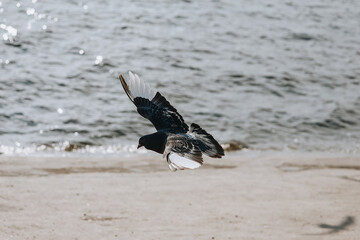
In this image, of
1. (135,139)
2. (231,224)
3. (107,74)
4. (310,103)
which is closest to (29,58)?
(107,74)

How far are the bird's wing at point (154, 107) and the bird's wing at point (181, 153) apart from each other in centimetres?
47

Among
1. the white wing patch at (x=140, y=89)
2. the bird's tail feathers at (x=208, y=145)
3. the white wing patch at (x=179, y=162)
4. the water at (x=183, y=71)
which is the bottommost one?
the water at (x=183, y=71)

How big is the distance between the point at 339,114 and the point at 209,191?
6452 millimetres

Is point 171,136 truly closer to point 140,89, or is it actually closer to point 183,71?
point 140,89

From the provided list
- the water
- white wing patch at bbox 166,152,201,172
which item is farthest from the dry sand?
white wing patch at bbox 166,152,201,172

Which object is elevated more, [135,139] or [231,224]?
[231,224]

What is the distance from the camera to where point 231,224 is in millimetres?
7805

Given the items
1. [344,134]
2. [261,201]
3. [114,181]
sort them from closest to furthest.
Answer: [261,201] < [114,181] < [344,134]

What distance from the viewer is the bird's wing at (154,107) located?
6031 mm

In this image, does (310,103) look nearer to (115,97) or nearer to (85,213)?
(115,97)

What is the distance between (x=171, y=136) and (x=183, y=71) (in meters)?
11.0

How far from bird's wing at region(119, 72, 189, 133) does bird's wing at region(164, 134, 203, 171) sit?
470 mm

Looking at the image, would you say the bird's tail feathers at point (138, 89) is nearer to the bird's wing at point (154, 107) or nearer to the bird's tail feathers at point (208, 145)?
the bird's wing at point (154, 107)

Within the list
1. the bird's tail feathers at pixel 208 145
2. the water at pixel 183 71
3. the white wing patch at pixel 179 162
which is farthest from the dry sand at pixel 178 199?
the white wing patch at pixel 179 162
